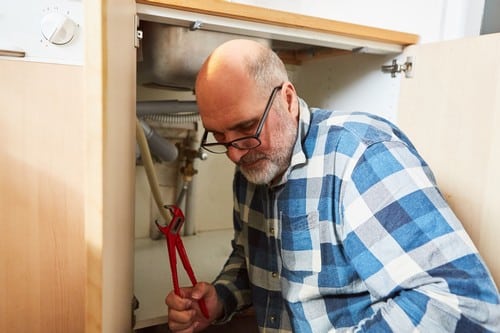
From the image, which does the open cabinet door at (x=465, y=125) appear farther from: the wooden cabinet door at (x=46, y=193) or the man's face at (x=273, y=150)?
the wooden cabinet door at (x=46, y=193)

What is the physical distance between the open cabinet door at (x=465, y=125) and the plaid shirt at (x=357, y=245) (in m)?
0.19

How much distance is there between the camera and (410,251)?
1.94 ft

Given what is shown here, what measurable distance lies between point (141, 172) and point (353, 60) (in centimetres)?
80

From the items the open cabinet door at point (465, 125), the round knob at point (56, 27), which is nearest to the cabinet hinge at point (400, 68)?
the open cabinet door at point (465, 125)

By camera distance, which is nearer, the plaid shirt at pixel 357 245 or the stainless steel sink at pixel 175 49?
the plaid shirt at pixel 357 245

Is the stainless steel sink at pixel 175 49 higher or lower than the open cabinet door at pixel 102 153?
higher

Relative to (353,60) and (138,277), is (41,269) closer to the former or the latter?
(138,277)

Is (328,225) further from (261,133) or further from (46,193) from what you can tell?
(46,193)

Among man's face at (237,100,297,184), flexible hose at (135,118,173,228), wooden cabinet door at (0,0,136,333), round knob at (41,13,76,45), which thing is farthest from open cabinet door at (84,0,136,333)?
flexible hose at (135,118,173,228)

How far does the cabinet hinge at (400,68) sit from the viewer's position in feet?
3.17

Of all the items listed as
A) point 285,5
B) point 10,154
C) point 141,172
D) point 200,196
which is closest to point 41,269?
point 10,154

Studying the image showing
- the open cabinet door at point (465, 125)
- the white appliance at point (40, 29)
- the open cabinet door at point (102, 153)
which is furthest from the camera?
the open cabinet door at point (465, 125)

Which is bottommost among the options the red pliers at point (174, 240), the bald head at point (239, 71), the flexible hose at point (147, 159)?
the red pliers at point (174, 240)

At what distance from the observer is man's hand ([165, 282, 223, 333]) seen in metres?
0.85
